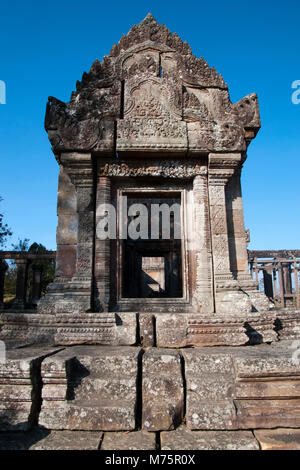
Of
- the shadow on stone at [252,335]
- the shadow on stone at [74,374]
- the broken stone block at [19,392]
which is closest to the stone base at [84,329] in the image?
the shadow on stone at [74,374]

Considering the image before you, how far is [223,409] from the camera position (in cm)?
278

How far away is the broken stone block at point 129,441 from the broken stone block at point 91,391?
67mm

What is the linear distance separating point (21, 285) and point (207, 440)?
14.9 meters

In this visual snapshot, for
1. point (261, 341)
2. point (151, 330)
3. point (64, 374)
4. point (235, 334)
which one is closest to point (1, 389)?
point (64, 374)

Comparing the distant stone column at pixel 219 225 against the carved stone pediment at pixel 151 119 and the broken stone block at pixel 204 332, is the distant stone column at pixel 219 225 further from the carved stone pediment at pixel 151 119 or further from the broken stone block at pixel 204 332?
the broken stone block at pixel 204 332

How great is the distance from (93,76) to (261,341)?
4787 mm

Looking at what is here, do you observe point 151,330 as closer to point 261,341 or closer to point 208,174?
point 261,341

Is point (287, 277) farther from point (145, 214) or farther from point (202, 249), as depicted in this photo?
point (202, 249)

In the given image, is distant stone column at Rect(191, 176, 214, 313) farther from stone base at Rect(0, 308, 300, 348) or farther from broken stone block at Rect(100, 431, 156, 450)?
broken stone block at Rect(100, 431, 156, 450)

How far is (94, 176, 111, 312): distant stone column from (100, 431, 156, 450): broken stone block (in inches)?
83.8

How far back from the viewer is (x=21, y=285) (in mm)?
15695

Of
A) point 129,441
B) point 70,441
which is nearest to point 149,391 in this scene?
point 129,441

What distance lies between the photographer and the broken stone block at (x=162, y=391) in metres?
2.69
